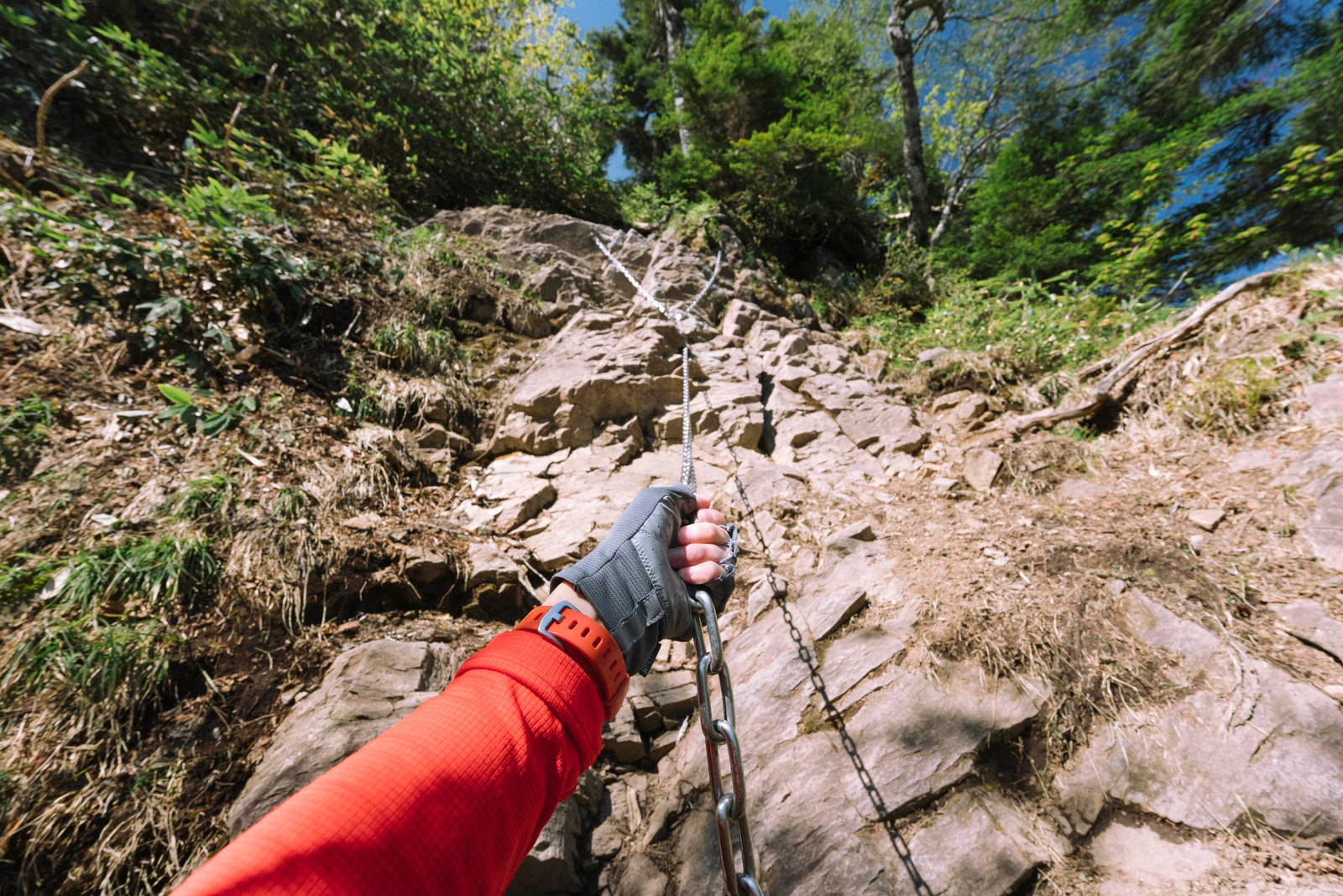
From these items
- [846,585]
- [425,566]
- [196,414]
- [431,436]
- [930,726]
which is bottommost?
[930,726]

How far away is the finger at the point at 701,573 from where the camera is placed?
134 cm

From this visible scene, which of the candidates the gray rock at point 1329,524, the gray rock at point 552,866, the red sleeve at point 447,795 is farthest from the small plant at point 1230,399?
the gray rock at point 552,866

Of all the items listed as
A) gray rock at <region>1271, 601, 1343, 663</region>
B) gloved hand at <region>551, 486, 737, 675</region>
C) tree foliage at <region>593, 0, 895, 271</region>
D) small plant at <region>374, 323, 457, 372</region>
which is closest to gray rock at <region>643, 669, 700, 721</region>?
gloved hand at <region>551, 486, 737, 675</region>

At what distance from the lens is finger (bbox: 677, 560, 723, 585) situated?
1339mm

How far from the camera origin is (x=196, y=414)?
286 cm

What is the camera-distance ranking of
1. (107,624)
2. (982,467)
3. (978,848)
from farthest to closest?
(982,467) → (107,624) → (978,848)

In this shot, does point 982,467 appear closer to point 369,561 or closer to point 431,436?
point 369,561

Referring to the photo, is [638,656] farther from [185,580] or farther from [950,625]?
[185,580]

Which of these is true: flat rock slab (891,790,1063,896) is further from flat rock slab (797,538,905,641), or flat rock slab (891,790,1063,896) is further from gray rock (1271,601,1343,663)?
gray rock (1271,601,1343,663)

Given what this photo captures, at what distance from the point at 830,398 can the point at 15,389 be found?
5.94 metres

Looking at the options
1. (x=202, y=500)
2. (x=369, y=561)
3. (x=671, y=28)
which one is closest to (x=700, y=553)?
(x=369, y=561)

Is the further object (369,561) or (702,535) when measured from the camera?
(369,561)

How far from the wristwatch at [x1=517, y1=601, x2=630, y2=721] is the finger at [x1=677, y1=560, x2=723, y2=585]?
30 centimetres

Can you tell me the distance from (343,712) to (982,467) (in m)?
4.21
